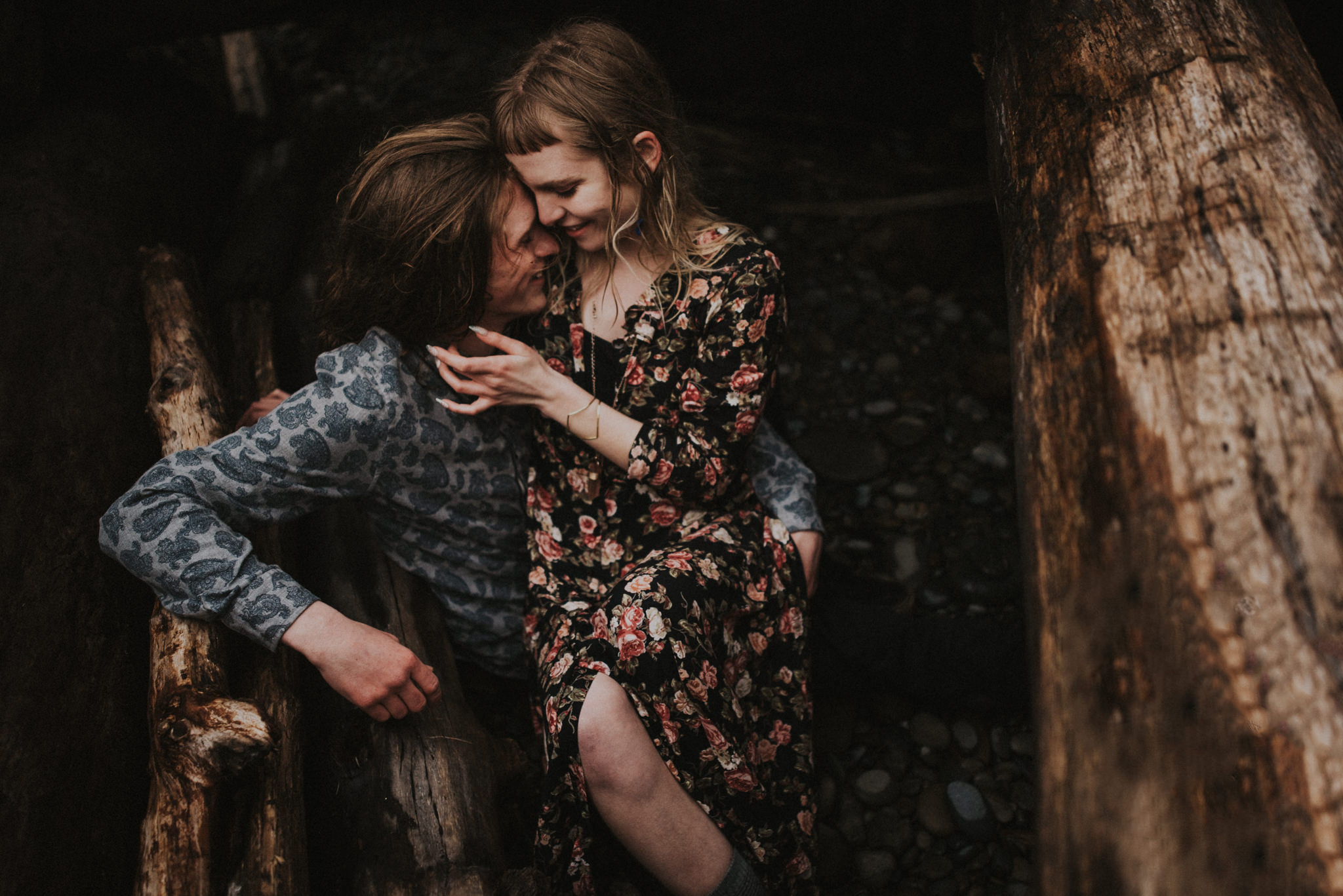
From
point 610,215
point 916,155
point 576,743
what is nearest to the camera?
point 576,743

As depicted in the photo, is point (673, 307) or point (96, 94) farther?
point (96, 94)

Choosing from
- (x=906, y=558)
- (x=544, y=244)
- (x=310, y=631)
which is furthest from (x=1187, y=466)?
(x=906, y=558)

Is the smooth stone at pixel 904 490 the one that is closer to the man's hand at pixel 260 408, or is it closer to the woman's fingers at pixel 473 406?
the woman's fingers at pixel 473 406

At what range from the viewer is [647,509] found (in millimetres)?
2695

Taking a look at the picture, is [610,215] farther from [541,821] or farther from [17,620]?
[17,620]

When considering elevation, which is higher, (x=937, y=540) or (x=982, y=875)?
(x=937, y=540)

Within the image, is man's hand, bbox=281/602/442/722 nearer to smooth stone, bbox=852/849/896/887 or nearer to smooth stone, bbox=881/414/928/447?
smooth stone, bbox=852/849/896/887

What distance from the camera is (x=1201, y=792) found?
1115mm

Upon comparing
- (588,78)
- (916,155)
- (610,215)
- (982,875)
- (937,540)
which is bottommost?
(982,875)

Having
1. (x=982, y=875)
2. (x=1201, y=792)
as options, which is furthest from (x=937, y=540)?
(x=1201, y=792)

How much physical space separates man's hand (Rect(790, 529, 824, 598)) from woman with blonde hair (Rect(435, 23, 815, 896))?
0.10m

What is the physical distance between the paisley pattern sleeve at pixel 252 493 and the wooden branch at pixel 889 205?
338 centimetres

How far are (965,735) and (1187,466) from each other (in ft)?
7.41

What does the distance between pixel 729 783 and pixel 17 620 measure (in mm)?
1888
